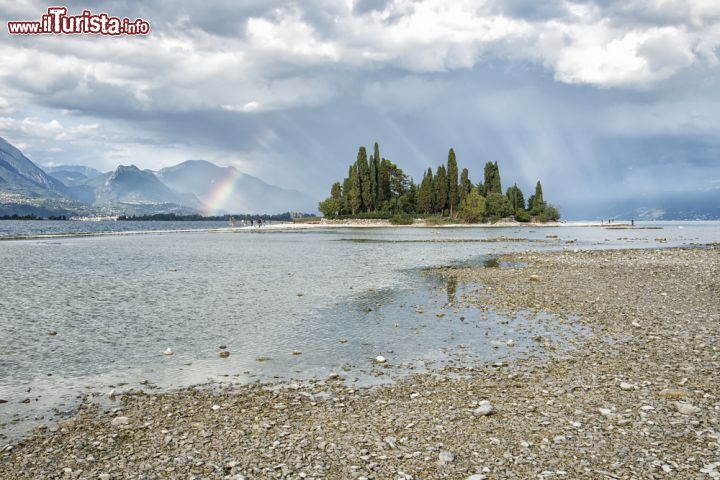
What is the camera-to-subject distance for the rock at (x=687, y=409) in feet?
29.5

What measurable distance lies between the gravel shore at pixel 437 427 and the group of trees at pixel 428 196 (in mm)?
142496

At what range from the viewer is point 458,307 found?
21.9 metres

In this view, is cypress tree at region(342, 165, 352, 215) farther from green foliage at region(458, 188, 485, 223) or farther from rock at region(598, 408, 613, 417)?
rock at region(598, 408, 613, 417)

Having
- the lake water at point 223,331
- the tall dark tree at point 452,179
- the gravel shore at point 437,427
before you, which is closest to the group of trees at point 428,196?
the tall dark tree at point 452,179

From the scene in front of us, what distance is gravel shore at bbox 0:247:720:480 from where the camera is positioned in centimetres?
734

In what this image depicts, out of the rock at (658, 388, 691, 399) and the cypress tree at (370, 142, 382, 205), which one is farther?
the cypress tree at (370, 142, 382, 205)

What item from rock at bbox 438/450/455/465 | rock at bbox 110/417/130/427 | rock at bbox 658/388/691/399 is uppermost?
rock at bbox 658/388/691/399

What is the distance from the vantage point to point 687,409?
9070 millimetres

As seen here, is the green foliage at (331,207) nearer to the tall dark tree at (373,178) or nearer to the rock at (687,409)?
the tall dark tree at (373,178)

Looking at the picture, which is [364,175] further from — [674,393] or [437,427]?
[437,427]

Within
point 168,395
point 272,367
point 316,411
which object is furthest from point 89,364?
point 316,411

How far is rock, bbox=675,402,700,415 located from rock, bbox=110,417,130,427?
10.9 m

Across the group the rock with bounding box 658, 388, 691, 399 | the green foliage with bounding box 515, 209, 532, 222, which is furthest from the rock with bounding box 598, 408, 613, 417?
the green foliage with bounding box 515, 209, 532, 222

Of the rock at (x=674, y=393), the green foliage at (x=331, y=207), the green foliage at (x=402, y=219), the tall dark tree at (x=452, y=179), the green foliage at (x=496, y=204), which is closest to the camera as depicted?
the rock at (x=674, y=393)
